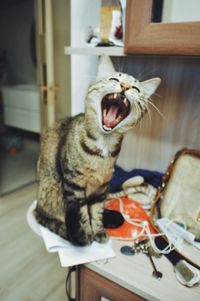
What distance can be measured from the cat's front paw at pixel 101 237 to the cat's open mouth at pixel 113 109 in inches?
12.8

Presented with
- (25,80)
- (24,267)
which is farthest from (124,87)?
(25,80)

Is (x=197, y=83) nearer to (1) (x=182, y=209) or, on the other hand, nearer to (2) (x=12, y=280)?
(1) (x=182, y=209)

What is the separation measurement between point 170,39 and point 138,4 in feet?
0.40

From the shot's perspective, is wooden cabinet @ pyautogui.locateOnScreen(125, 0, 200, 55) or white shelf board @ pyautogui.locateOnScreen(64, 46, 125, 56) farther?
white shelf board @ pyautogui.locateOnScreen(64, 46, 125, 56)

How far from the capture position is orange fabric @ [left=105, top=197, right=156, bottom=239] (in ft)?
2.55

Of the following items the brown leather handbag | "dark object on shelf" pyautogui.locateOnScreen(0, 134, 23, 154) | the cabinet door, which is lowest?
"dark object on shelf" pyautogui.locateOnScreen(0, 134, 23, 154)

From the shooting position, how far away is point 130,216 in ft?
2.82

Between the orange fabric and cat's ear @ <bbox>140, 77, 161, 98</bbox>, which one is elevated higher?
cat's ear @ <bbox>140, 77, 161, 98</bbox>

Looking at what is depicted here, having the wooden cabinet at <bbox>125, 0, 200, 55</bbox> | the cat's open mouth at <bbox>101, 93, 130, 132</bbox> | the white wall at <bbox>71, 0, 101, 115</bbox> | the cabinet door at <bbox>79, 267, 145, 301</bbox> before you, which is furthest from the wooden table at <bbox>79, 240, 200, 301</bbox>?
the white wall at <bbox>71, 0, 101, 115</bbox>

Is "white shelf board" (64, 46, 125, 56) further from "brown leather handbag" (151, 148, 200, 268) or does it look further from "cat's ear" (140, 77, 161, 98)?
"brown leather handbag" (151, 148, 200, 268)

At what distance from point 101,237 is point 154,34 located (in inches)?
22.5

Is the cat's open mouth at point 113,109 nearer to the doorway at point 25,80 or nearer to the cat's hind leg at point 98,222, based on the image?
the cat's hind leg at point 98,222

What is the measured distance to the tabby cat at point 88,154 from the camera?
61 centimetres

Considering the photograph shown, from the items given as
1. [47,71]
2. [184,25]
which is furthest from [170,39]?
[47,71]
